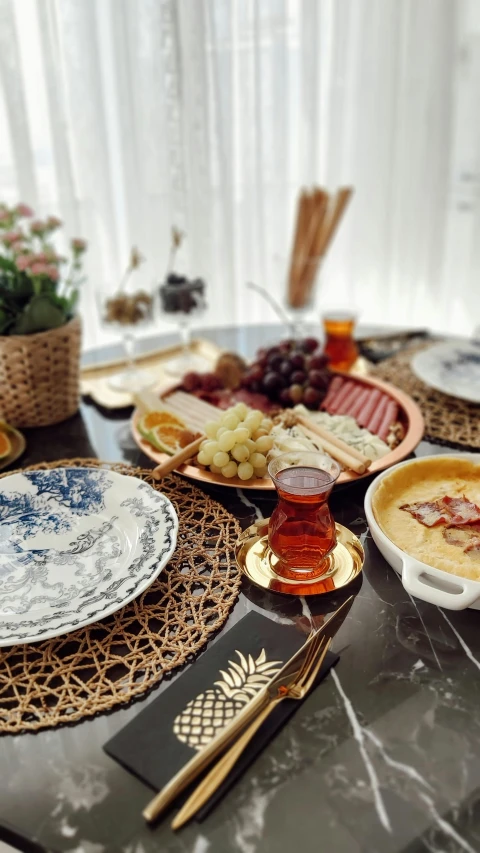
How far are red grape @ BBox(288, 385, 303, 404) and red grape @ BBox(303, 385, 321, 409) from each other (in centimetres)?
1

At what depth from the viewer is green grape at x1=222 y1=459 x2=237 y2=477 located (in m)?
1.02

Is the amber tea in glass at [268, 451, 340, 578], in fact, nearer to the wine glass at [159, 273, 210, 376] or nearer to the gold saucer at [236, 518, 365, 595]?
the gold saucer at [236, 518, 365, 595]

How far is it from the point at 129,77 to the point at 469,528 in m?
2.05

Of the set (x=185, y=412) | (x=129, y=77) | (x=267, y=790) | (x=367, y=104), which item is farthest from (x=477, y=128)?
(x=267, y=790)

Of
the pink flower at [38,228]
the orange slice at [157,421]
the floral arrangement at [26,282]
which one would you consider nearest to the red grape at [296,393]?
the orange slice at [157,421]

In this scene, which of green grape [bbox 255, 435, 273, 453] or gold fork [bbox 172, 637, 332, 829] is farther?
green grape [bbox 255, 435, 273, 453]

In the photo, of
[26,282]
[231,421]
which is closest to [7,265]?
[26,282]

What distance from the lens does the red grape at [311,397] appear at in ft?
4.26

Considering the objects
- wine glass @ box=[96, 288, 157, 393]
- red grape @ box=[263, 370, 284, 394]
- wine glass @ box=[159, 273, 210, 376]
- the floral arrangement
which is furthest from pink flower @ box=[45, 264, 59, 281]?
red grape @ box=[263, 370, 284, 394]

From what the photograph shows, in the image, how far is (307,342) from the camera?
1.47 metres

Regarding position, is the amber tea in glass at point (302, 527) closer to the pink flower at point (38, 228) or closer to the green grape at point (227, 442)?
the green grape at point (227, 442)

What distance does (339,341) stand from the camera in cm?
156

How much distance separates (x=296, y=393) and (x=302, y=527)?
507 millimetres

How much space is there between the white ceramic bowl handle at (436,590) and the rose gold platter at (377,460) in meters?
0.28
